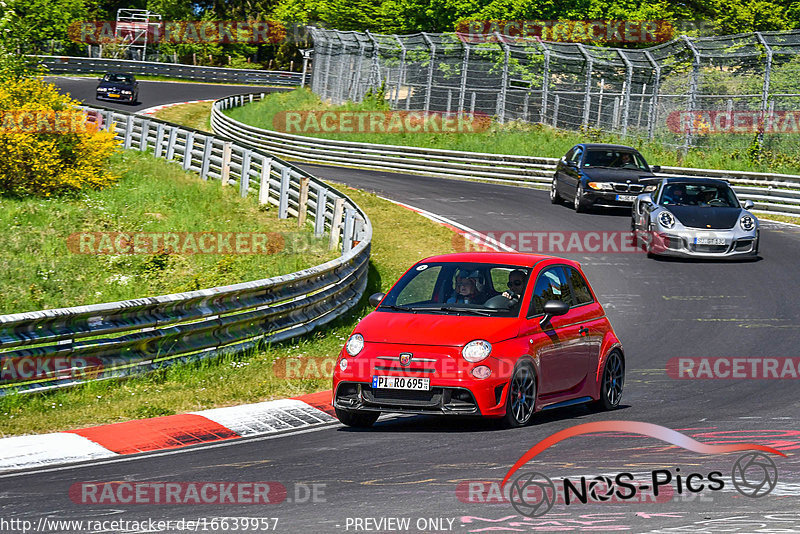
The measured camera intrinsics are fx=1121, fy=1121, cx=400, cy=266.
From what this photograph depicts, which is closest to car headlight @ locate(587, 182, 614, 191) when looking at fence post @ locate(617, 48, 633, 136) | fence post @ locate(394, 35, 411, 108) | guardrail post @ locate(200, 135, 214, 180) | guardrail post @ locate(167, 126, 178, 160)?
guardrail post @ locate(200, 135, 214, 180)

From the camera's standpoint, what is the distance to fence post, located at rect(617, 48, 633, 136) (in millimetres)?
35406

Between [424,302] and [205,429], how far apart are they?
7.26 feet

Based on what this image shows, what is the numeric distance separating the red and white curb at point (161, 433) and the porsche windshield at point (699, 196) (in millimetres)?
12448

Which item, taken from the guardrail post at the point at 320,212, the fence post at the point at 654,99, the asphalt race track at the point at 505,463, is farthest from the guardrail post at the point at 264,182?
the fence post at the point at 654,99

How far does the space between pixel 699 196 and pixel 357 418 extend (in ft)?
45.2

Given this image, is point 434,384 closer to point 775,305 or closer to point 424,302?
point 424,302

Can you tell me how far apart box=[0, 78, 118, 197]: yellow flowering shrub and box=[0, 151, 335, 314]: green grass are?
2.26ft

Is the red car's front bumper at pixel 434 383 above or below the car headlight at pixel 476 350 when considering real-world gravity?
below

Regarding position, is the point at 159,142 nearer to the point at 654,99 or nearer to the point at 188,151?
the point at 188,151

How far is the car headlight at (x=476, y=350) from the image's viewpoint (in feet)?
29.7

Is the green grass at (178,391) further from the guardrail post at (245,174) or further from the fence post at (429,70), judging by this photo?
the fence post at (429,70)

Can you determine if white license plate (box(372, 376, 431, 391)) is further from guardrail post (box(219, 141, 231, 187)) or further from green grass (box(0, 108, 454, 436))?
guardrail post (box(219, 141, 231, 187))

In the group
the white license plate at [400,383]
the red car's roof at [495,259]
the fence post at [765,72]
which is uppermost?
the fence post at [765,72]

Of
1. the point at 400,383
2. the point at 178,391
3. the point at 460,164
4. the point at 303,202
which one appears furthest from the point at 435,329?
the point at 460,164
